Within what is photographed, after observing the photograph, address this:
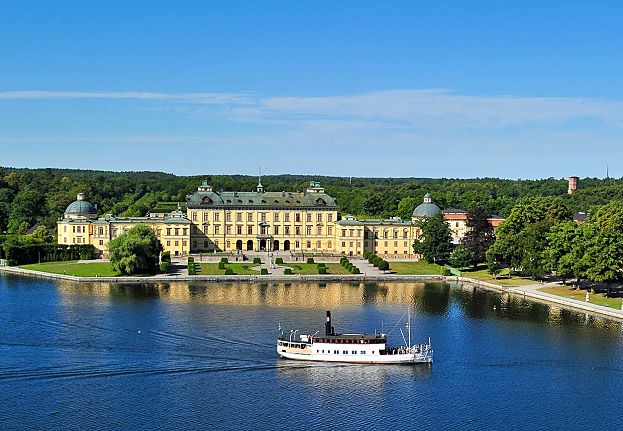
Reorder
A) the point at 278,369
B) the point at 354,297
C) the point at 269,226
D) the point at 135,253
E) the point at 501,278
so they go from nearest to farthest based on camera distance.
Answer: the point at 278,369
the point at 354,297
the point at 135,253
the point at 501,278
the point at 269,226

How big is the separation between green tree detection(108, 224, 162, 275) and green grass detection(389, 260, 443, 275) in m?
27.6

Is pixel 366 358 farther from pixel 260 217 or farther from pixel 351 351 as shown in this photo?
pixel 260 217

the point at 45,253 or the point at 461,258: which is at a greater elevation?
the point at 45,253

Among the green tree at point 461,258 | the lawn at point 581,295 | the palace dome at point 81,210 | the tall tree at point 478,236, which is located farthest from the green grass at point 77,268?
the lawn at point 581,295

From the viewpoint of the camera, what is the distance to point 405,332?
5631 centimetres

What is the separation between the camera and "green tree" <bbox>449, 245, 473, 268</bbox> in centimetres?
9288

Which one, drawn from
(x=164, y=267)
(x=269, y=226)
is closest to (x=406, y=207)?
(x=269, y=226)

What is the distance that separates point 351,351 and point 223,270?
42123 mm

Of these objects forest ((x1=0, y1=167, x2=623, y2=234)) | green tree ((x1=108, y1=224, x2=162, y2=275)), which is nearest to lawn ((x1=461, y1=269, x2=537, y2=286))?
green tree ((x1=108, y1=224, x2=162, y2=275))

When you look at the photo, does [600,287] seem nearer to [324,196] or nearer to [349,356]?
[349,356]

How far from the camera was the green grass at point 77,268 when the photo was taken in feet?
279

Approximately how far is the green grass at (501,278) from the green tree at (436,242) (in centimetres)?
419

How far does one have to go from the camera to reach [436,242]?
97.1m

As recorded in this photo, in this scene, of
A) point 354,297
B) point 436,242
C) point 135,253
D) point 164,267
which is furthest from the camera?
point 436,242
